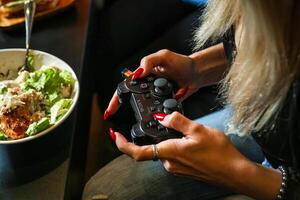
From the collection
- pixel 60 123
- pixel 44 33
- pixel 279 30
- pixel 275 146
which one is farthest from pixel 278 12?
pixel 44 33

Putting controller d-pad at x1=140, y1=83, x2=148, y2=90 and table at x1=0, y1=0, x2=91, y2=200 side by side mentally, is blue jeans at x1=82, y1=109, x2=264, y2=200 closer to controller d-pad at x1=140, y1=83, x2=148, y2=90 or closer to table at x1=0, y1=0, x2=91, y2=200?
table at x1=0, y1=0, x2=91, y2=200

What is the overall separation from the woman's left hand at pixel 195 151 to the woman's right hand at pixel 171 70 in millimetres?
99

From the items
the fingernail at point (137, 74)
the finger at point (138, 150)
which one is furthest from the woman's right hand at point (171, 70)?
the finger at point (138, 150)

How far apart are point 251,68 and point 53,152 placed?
0.29 m

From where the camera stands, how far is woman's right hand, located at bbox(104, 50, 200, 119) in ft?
2.43

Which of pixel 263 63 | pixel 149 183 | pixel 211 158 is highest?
pixel 263 63

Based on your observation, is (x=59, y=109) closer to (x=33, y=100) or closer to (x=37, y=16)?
(x=33, y=100)

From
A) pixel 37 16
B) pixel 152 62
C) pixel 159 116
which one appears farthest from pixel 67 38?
pixel 159 116

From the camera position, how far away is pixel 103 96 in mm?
1047

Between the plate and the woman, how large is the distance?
206mm

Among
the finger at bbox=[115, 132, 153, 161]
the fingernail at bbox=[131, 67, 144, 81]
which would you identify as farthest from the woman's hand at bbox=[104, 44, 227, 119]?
the finger at bbox=[115, 132, 153, 161]

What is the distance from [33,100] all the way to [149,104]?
159 mm

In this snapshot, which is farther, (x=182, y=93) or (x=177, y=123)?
(x=182, y=93)

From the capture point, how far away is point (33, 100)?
0.67 metres
